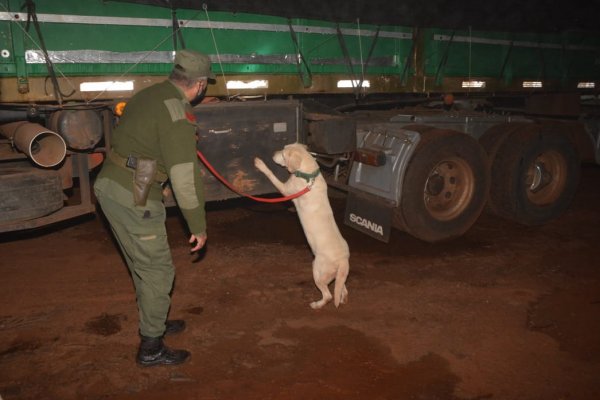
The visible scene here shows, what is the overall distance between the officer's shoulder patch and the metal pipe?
4.63ft

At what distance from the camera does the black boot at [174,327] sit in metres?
3.87

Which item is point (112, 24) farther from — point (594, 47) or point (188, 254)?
point (594, 47)

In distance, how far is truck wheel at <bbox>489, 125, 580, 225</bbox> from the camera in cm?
600

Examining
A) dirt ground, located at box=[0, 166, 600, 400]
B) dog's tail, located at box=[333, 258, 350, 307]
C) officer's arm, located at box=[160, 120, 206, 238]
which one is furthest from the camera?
dog's tail, located at box=[333, 258, 350, 307]

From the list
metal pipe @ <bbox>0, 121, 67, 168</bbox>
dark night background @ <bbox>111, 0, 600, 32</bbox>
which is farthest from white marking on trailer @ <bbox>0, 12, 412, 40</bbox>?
metal pipe @ <bbox>0, 121, 67, 168</bbox>

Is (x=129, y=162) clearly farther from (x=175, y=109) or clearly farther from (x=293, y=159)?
(x=293, y=159)

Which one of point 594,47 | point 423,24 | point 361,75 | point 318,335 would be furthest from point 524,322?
point 594,47

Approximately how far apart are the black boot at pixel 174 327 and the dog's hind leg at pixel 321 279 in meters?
1.06

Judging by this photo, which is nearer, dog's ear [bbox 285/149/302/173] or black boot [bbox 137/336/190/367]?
black boot [bbox 137/336/190/367]

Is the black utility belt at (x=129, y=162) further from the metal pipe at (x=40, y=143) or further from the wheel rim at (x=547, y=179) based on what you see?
the wheel rim at (x=547, y=179)

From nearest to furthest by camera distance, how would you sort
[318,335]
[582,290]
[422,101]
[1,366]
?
[1,366] → [318,335] → [582,290] → [422,101]

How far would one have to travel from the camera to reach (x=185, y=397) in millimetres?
3086

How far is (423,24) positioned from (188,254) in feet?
12.2

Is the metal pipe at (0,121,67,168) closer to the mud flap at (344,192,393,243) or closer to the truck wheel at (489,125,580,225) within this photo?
the mud flap at (344,192,393,243)
